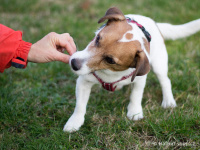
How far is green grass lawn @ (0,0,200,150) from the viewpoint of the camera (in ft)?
8.75

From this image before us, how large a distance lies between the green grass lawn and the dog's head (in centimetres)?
76

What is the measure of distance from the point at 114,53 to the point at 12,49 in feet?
3.50

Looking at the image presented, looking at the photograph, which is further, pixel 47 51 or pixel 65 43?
pixel 65 43

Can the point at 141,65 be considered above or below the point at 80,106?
above

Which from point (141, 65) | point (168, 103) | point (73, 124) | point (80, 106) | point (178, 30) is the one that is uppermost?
point (141, 65)

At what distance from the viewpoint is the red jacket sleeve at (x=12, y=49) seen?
8.05 ft

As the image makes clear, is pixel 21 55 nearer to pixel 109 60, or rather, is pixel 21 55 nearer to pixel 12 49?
pixel 12 49

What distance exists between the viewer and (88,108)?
11.0ft

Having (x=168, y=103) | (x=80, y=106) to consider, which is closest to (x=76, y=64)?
(x=80, y=106)

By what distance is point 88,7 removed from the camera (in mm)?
6410

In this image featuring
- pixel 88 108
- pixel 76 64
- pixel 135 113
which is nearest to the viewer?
pixel 76 64

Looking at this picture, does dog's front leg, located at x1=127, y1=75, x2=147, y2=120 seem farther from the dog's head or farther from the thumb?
the thumb

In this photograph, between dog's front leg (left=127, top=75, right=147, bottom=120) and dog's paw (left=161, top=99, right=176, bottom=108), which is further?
dog's paw (left=161, top=99, right=176, bottom=108)

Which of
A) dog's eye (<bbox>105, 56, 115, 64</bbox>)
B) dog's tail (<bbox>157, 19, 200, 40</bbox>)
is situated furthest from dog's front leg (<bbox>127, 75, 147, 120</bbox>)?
dog's tail (<bbox>157, 19, 200, 40</bbox>)
